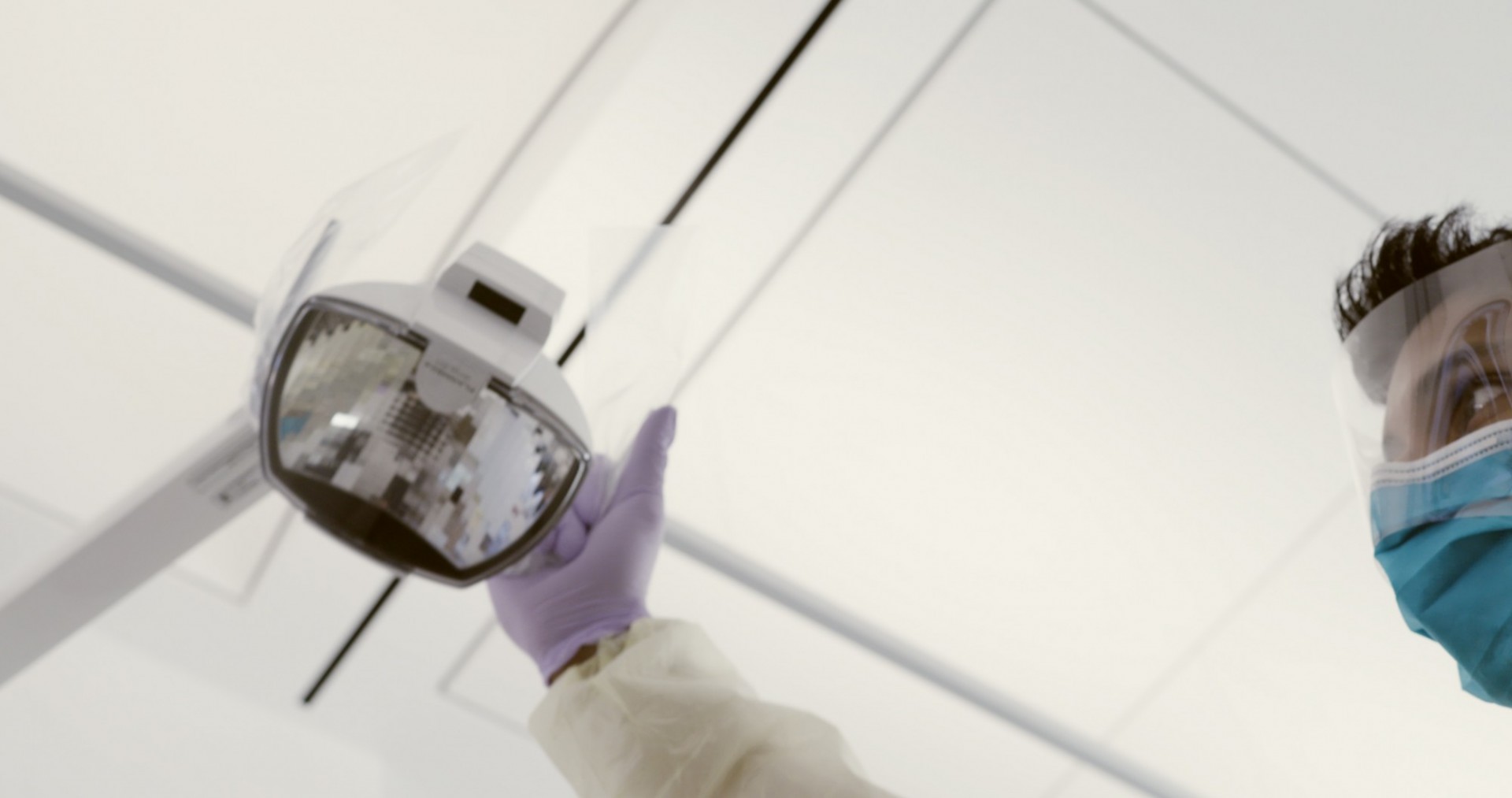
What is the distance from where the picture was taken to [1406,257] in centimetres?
124

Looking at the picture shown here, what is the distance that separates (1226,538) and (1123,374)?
0.33 m

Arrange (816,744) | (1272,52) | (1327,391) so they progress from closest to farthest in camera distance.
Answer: (816,744), (1272,52), (1327,391)

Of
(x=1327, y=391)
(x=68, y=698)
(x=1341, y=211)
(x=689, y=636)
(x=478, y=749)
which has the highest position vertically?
(x=1341, y=211)

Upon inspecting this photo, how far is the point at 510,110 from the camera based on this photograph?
1.46 meters

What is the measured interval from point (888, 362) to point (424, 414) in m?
0.89

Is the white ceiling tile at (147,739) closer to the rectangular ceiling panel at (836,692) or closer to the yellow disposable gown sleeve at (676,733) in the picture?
the rectangular ceiling panel at (836,692)

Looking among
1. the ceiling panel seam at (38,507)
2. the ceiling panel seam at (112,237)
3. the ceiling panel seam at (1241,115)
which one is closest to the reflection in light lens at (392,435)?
the ceiling panel seam at (112,237)

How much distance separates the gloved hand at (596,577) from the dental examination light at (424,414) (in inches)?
12.1

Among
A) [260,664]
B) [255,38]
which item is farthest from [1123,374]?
[260,664]

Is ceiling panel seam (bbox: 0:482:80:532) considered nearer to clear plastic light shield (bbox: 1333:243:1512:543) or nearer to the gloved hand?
the gloved hand

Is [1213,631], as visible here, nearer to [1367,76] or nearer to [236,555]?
[1367,76]

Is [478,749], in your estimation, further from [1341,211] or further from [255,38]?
[1341,211]

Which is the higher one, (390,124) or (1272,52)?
(1272,52)

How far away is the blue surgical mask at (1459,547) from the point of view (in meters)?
1.00
